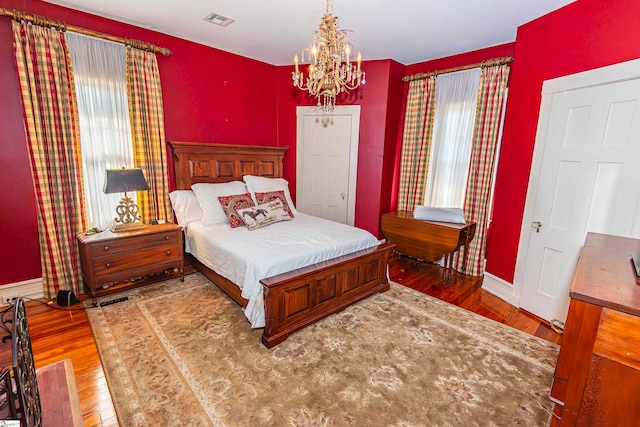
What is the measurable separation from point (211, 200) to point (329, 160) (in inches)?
72.7

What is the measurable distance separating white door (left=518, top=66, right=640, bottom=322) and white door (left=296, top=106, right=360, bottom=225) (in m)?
2.20

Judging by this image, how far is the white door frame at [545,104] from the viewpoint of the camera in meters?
2.15

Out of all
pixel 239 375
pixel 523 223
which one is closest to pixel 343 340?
pixel 239 375

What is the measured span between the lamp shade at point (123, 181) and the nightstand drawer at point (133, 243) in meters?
0.47

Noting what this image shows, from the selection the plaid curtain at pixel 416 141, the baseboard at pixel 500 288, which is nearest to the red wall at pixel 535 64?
the baseboard at pixel 500 288

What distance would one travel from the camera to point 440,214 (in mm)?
3502

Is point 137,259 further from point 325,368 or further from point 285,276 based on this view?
point 325,368

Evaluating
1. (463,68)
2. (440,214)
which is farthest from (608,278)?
(463,68)

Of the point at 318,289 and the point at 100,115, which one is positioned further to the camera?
the point at 100,115

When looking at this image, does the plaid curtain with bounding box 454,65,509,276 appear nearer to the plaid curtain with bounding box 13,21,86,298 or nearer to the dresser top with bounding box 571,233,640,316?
the dresser top with bounding box 571,233,640,316

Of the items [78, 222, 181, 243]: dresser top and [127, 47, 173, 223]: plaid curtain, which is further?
[127, 47, 173, 223]: plaid curtain

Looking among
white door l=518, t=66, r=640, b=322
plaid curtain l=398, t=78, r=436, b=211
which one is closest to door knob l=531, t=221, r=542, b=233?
white door l=518, t=66, r=640, b=322

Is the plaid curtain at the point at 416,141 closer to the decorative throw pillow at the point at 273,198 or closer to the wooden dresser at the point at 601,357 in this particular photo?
the decorative throw pillow at the point at 273,198

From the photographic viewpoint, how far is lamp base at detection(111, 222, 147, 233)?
2888mm
